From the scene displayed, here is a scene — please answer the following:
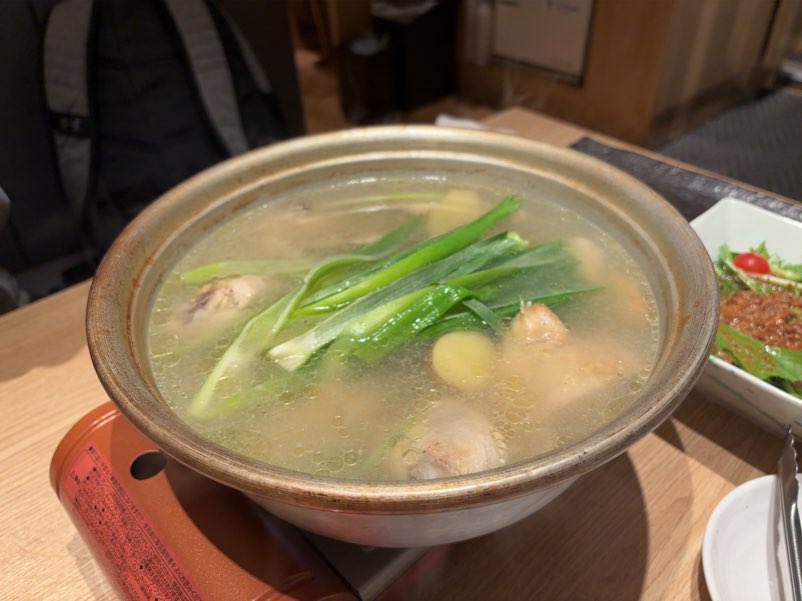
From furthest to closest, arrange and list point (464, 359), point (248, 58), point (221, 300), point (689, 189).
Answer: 1. point (248, 58)
2. point (689, 189)
3. point (221, 300)
4. point (464, 359)

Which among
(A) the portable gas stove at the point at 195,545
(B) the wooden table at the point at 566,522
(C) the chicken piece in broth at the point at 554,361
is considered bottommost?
(B) the wooden table at the point at 566,522

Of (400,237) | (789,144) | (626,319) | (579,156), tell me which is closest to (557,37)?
(789,144)

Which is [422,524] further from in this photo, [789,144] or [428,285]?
[789,144]

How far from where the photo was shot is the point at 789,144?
1.90m

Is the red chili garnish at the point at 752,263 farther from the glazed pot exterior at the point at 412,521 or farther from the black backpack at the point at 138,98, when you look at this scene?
the black backpack at the point at 138,98

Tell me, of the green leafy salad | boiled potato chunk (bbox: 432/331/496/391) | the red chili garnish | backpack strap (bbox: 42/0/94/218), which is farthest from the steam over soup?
backpack strap (bbox: 42/0/94/218)

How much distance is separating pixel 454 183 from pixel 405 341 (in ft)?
1.80

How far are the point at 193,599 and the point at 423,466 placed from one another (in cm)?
34

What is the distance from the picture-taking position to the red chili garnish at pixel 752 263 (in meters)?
1.28

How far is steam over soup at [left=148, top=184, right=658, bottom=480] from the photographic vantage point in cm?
81

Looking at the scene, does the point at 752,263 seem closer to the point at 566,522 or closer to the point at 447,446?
the point at 566,522

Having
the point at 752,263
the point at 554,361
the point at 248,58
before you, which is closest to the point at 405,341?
the point at 554,361

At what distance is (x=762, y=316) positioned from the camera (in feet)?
3.81

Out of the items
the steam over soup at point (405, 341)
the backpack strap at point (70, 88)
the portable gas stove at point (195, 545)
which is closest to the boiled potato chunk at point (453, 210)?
the steam over soup at point (405, 341)
